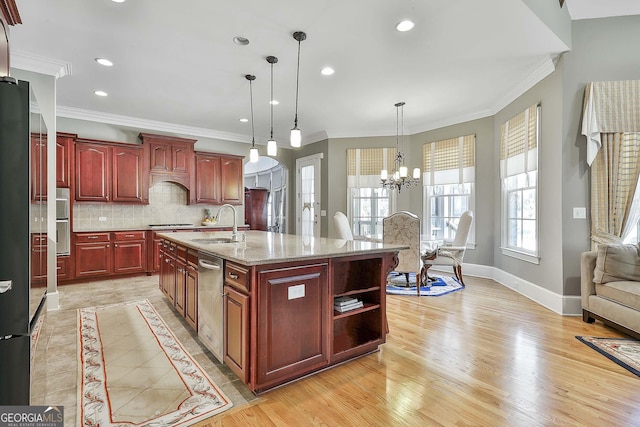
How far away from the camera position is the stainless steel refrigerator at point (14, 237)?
43.8 inches

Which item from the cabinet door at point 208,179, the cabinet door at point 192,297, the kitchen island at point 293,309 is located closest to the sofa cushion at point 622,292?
the kitchen island at point 293,309

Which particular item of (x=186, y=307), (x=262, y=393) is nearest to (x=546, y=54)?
(x=262, y=393)

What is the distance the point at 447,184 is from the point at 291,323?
15.9ft

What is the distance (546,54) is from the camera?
3.51m

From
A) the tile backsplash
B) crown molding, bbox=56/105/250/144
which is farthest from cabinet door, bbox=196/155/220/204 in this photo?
crown molding, bbox=56/105/250/144

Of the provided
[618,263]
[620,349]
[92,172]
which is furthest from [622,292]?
[92,172]

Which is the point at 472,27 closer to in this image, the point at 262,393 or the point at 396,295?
the point at 396,295

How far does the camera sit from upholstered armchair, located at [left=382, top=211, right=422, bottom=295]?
416 centimetres

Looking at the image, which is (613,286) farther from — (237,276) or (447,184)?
(237,276)

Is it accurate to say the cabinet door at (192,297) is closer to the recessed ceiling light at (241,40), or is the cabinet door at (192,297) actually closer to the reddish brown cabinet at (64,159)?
the recessed ceiling light at (241,40)

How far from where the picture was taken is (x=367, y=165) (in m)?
6.72

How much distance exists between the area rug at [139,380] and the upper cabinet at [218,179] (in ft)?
11.5

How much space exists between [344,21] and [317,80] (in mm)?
1315

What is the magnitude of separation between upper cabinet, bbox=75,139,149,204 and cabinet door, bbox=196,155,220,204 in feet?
3.10
